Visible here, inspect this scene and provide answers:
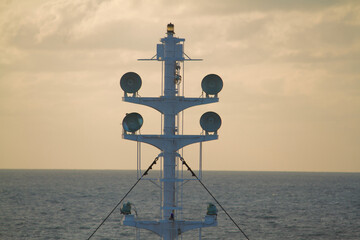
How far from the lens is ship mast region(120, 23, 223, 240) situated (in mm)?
33156

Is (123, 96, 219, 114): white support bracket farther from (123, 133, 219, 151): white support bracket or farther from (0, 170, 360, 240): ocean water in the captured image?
(0, 170, 360, 240): ocean water

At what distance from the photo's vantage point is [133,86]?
112 feet

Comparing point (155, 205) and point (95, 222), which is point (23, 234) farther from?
point (155, 205)

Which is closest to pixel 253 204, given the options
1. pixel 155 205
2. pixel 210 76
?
pixel 155 205

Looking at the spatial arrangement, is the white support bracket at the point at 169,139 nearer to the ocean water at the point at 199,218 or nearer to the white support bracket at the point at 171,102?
the white support bracket at the point at 171,102

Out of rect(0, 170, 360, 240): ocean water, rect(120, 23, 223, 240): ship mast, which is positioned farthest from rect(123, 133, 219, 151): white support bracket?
rect(0, 170, 360, 240): ocean water

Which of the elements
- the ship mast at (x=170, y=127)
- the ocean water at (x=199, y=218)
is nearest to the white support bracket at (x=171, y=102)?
the ship mast at (x=170, y=127)

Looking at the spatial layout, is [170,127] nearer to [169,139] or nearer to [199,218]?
[169,139]

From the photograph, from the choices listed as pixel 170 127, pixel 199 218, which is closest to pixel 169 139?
pixel 170 127

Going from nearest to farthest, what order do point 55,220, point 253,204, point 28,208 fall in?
point 55,220 < point 28,208 < point 253,204

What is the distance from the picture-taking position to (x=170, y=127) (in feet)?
110

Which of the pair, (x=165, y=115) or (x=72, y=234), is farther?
(x=72, y=234)

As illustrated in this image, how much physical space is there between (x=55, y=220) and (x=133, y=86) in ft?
305

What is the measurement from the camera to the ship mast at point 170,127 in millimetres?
33156
